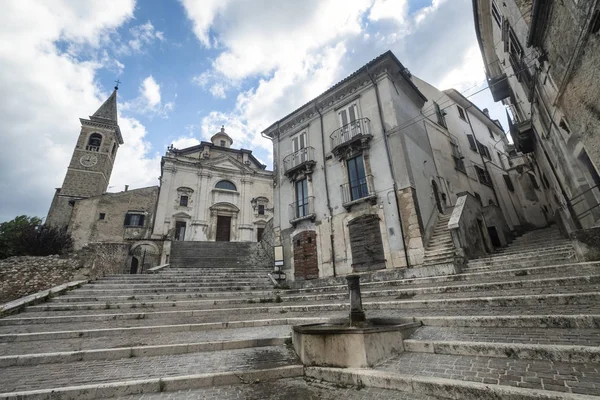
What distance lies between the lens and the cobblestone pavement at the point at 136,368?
112 inches

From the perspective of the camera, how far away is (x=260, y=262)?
15.7 metres

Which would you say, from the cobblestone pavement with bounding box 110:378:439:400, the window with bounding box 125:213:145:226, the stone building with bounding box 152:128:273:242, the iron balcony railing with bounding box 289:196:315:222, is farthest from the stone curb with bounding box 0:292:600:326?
the window with bounding box 125:213:145:226

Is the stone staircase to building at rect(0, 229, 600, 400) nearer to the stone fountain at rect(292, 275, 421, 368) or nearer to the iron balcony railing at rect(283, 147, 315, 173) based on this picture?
the stone fountain at rect(292, 275, 421, 368)

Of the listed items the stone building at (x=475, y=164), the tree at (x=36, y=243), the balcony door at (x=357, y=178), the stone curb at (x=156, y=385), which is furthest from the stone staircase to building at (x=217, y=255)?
the stone curb at (x=156, y=385)

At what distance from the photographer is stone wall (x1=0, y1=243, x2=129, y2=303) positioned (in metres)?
8.69

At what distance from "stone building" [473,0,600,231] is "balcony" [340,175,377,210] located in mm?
6255

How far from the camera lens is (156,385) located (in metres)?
2.72

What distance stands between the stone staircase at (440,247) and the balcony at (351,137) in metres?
5.23

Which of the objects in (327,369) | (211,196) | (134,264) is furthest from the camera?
(211,196)

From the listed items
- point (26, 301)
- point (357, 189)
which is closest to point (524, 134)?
point (357, 189)

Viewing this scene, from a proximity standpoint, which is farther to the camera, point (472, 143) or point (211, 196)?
point (211, 196)

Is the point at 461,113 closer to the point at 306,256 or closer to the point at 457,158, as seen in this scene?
the point at 457,158

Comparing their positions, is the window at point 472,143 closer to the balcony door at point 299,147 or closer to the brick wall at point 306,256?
the balcony door at point 299,147

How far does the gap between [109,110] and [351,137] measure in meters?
36.6
